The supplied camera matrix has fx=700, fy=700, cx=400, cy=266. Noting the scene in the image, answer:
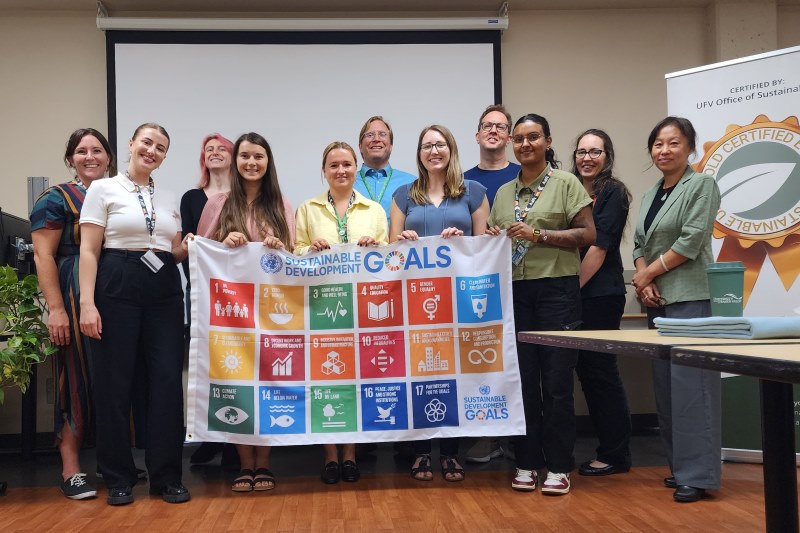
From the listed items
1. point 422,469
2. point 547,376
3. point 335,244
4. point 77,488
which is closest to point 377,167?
point 335,244

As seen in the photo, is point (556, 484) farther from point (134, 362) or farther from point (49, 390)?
point (49, 390)

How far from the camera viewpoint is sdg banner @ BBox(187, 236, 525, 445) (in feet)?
10.8

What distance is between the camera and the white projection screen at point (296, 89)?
525 cm

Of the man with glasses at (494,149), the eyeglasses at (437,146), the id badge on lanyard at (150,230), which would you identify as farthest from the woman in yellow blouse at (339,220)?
the man with glasses at (494,149)

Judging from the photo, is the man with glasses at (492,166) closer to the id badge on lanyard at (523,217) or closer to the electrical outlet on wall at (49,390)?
the id badge on lanyard at (523,217)

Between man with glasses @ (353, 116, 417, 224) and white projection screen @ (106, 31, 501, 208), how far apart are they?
130 cm

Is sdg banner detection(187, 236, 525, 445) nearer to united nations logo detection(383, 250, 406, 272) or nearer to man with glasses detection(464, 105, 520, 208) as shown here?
united nations logo detection(383, 250, 406, 272)

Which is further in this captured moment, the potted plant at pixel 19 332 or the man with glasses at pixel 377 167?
the man with glasses at pixel 377 167

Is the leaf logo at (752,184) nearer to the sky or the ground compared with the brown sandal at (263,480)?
nearer to the sky

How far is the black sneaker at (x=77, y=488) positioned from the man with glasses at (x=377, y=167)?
6.65ft

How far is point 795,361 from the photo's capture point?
0.92m

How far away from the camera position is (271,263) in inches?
132

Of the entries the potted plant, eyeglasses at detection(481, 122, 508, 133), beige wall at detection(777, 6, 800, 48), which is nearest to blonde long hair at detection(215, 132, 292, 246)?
the potted plant

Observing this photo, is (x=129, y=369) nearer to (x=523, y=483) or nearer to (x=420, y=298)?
(x=420, y=298)
